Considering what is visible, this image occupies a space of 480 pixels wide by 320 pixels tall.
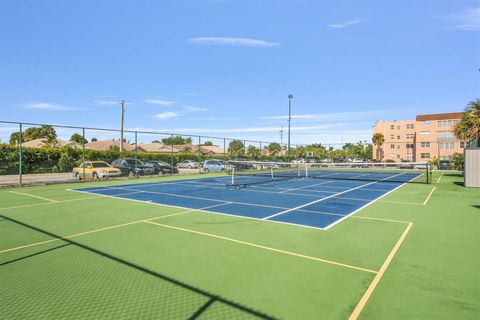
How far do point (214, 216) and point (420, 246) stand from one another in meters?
6.18

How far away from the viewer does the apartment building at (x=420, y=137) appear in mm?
77250

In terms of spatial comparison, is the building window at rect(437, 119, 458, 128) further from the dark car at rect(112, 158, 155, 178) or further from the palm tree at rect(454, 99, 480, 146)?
the dark car at rect(112, 158, 155, 178)

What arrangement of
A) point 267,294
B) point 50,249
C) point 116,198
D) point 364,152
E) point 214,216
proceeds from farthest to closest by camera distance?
point 364,152 < point 116,198 < point 214,216 < point 50,249 < point 267,294

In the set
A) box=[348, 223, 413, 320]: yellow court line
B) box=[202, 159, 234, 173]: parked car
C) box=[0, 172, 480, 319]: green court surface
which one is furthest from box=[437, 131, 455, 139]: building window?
box=[348, 223, 413, 320]: yellow court line

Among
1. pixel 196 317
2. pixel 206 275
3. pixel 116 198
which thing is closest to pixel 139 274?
pixel 206 275

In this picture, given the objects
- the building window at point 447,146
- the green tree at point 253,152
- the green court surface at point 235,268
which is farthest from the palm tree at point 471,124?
the building window at point 447,146

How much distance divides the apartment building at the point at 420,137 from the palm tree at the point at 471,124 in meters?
51.1

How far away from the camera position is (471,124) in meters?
24.2

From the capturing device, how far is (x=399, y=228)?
921cm

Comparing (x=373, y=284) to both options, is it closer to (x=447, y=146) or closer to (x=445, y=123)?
(x=447, y=146)

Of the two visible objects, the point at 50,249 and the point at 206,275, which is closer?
the point at 206,275

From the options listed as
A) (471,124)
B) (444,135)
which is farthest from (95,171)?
(444,135)

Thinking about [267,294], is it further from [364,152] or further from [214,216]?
[364,152]

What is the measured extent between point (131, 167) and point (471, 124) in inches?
1129
